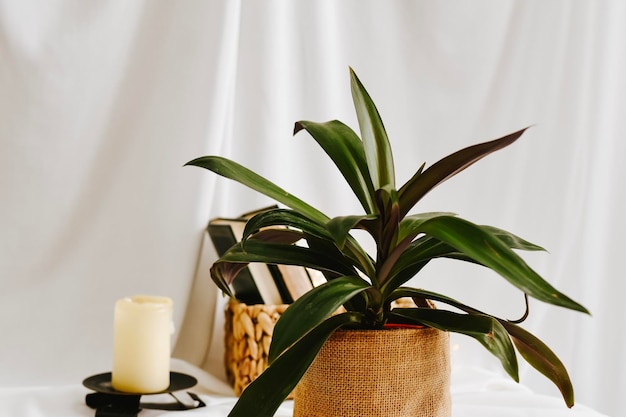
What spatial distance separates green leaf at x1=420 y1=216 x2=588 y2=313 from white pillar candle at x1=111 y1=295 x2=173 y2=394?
2.06 feet

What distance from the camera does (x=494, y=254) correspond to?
2.03 ft

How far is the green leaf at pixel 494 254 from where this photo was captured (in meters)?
0.59

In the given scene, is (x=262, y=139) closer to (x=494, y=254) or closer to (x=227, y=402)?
(x=227, y=402)

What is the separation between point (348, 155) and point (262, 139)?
2.62ft

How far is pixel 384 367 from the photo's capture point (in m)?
0.72

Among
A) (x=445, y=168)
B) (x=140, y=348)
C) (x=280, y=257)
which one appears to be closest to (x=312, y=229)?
(x=280, y=257)

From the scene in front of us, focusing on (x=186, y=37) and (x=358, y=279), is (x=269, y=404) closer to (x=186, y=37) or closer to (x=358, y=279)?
(x=358, y=279)

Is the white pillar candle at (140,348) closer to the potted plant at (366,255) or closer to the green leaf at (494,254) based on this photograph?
the potted plant at (366,255)

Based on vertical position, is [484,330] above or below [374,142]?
below

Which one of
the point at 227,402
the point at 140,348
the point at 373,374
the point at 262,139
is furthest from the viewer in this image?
the point at 262,139

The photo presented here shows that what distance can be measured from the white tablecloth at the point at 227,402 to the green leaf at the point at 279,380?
35 cm

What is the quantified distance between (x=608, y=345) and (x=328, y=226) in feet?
4.20

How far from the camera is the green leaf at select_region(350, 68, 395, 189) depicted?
2.50 feet

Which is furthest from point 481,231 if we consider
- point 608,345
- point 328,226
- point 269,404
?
point 608,345
